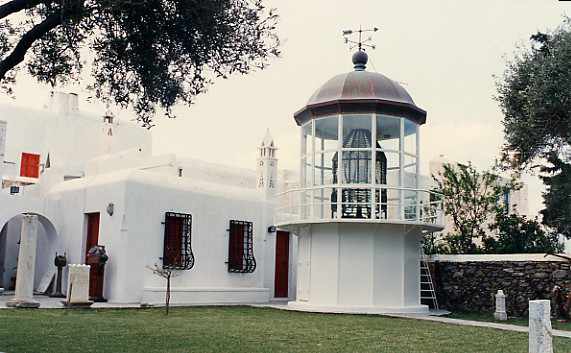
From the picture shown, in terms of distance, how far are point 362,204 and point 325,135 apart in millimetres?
2786

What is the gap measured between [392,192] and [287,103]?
4.22 metres

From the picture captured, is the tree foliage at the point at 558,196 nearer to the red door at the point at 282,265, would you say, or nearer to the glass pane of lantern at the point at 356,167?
the glass pane of lantern at the point at 356,167

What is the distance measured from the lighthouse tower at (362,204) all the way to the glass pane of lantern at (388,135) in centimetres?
2

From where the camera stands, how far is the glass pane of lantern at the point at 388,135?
17094mm

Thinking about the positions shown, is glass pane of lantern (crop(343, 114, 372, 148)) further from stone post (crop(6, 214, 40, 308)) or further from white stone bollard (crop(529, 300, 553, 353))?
white stone bollard (crop(529, 300, 553, 353))

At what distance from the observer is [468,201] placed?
75.6 ft

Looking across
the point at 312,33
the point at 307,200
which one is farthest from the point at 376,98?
the point at 312,33

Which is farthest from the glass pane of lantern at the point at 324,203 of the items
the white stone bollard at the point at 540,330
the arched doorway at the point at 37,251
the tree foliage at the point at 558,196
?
the white stone bollard at the point at 540,330

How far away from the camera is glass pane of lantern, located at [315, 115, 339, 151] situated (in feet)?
57.5

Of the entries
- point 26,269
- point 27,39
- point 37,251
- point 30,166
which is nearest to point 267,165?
point 37,251

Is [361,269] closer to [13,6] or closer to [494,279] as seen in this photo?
[494,279]

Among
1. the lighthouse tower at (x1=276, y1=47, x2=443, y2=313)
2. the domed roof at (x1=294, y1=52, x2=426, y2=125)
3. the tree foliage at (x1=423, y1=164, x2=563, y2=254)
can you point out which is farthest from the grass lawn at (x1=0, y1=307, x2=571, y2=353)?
the tree foliage at (x1=423, y1=164, x2=563, y2=254)

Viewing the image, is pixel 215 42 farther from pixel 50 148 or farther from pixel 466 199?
pixel 50 148

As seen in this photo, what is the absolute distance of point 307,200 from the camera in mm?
17859
